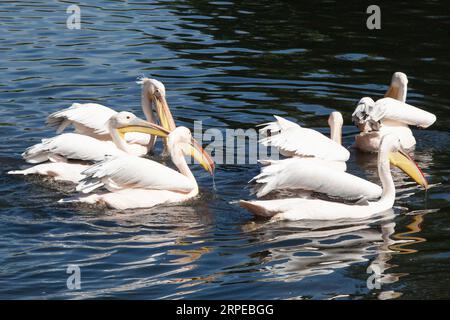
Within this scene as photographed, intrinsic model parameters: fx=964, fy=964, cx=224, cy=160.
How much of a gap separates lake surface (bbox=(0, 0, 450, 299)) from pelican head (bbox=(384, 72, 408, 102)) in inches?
17.4

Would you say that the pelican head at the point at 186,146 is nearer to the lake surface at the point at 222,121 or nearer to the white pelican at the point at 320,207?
the lake surface at the point at 222,121

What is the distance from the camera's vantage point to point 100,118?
9492 millimetres

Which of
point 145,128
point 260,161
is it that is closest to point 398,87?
point 260,161

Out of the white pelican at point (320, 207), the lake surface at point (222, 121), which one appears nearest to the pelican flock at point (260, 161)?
the white pelican at point (320, 207)

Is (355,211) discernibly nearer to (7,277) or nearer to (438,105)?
(7,277)

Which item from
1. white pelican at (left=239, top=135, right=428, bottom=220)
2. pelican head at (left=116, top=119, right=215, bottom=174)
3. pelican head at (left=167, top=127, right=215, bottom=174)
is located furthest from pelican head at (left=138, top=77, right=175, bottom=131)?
white pelican at (left=239, top=135, right=428, bottom=220)

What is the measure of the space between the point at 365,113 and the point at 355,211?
6.63 feet

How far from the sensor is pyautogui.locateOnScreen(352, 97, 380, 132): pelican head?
375 inches

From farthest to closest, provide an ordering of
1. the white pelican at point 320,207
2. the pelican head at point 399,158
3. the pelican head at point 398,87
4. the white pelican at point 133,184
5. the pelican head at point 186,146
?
1. the pelican head at point 398,87
2. the pelican head at point 186,146
3. the pelican head at point 399,158
4. the white pelican at point 133,184
5. the white pelican at point 320,207

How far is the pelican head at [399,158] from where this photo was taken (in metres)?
8.15

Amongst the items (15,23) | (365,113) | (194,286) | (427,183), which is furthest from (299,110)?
(15,23)

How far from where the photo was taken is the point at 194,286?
21.0 ft

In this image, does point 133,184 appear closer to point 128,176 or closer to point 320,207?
point 128,176

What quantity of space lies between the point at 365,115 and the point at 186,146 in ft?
6.66
